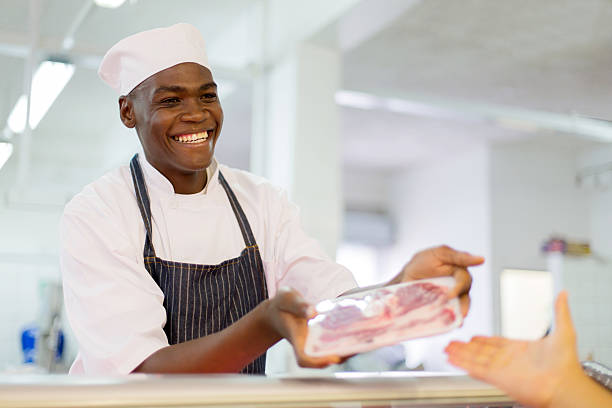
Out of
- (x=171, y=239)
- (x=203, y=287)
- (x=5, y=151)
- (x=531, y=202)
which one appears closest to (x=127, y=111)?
(x=171, y=239)

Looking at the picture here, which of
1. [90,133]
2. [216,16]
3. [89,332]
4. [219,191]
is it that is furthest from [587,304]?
[89,332]

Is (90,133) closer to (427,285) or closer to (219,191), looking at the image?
(219,191)

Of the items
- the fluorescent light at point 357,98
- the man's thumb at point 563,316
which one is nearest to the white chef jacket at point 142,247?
the man's thumb at point 563,316

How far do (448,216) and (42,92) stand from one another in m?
4.76

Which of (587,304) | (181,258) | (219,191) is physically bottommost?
(587,304)

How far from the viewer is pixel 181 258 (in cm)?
137

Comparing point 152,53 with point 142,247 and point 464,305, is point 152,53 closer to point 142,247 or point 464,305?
point 142,247

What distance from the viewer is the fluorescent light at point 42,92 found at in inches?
126

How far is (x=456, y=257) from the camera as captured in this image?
864 mm

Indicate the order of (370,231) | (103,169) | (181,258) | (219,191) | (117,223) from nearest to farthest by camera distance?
(117,223), (181,258), (219,191), (103,169), (370,231)

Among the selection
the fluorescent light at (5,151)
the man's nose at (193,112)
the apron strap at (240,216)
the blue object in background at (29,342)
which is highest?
the fluorescent light at (5,151)

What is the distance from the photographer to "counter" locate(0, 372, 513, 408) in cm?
60

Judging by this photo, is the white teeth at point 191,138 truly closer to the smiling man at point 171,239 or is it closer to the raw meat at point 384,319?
the smiling man at point 171,239

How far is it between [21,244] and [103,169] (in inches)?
21.2
